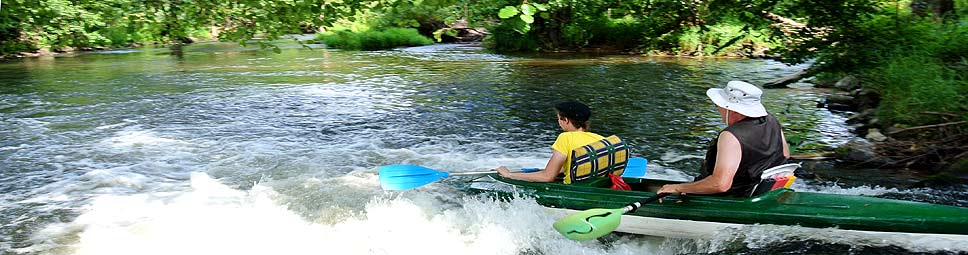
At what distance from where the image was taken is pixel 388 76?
50.1 feet

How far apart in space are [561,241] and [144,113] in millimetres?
7703

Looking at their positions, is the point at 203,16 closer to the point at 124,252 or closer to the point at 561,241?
the point at 124,252

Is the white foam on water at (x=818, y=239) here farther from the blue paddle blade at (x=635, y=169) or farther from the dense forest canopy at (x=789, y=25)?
the dense forest canopy at (x=789, y=25)

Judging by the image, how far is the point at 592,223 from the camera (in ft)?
13.6

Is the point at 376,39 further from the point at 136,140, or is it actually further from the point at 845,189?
the point at 845,189

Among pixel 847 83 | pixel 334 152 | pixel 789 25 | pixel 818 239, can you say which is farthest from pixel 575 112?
pixel 847 83

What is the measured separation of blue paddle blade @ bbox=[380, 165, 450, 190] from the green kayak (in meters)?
0.70

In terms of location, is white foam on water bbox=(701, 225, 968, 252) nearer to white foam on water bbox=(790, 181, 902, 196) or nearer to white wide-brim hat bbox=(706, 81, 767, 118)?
white wide-brim hat bbox=(706, 81, 767, 118)

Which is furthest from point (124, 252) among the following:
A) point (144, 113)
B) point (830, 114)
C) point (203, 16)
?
point (830, 114)

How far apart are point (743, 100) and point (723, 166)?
0.34 meters

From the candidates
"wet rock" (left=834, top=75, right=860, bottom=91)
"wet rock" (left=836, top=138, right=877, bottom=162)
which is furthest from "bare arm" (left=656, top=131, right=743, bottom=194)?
"wet rock" (left=834, top=75, right=860, bottom=91)

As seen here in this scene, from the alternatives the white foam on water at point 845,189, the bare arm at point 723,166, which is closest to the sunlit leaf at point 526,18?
the bare arm at point 723,166

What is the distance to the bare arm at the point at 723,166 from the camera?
4043mm

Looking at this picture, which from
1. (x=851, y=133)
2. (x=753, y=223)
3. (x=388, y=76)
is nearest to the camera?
(x=753, y=223)
